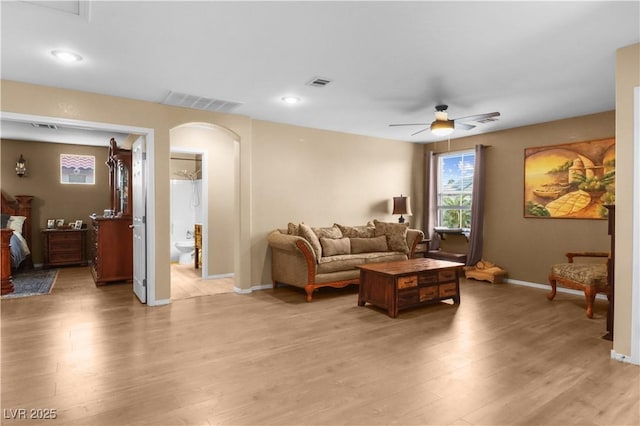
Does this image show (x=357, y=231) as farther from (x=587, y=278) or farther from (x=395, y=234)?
(x=587, y=278)

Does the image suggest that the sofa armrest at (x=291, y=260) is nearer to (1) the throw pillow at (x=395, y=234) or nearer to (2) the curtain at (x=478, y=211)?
(1) the throw pillow at (x=395, y=234)

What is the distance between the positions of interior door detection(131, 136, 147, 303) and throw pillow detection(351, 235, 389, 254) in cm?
304

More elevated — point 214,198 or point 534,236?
point 214,198

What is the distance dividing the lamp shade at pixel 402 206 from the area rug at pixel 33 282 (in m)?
5.65

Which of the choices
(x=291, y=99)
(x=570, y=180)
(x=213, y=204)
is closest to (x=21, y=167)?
(x=213, y=204)

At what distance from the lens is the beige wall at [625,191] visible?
2.92m

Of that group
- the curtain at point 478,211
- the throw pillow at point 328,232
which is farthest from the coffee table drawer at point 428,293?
the curtain at point 478,211

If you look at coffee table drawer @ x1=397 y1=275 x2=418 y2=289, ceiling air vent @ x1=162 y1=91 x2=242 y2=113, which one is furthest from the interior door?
coffee table drawer @ x1=397 y1=275 x2=418 y2=289

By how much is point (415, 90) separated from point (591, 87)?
1.91 m

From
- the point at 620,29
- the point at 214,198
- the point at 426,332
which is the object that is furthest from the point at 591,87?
the point at 214,198

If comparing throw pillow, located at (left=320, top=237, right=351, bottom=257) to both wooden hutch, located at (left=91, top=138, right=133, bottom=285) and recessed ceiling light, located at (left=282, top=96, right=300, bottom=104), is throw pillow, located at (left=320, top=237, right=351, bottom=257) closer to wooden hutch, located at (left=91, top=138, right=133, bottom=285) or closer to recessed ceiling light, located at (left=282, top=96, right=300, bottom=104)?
recessed ceiling light, located at (left=282, top=96, right=300, bottom=104)

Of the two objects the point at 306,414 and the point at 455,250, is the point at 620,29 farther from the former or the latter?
the point at 455,250

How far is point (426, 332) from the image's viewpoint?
3664 mm

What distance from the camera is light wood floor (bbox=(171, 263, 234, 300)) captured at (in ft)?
17.4
